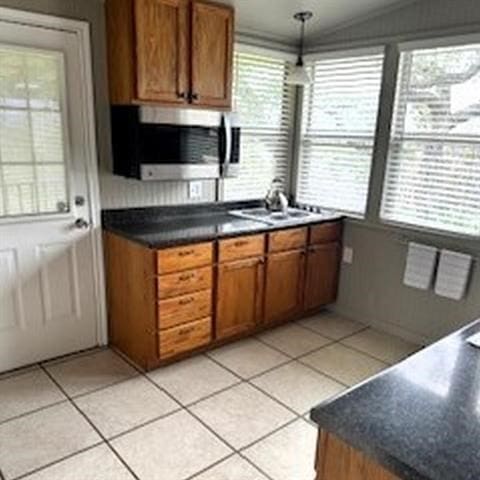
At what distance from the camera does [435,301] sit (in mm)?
3238

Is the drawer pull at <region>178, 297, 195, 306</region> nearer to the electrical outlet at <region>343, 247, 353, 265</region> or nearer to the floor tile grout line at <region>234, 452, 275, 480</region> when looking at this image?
the floor tile grout line at <region>234, 452, 275, 480</region>

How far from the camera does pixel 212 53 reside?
2859 mm

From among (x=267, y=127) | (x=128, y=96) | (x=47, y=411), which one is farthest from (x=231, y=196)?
(x=47, y=411)

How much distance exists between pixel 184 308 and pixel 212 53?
1648 millimetres

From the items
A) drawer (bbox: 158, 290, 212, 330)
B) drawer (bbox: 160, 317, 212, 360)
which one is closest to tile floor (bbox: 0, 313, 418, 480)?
drawer (bbox: 160, 317, 212, 360)

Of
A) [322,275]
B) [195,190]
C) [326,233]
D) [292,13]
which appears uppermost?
[292,13]

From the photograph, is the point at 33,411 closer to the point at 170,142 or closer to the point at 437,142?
the point at 170,142

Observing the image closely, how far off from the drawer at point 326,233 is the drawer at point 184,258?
101 centimetres

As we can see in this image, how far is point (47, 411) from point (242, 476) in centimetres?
115

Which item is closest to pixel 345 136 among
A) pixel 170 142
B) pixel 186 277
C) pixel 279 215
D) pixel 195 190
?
pixel 279 215

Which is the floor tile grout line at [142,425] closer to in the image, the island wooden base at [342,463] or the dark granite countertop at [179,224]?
the dark granite countertop at [179,224]

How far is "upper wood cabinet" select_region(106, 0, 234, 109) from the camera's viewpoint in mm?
2553

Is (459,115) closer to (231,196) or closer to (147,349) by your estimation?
(231,196)

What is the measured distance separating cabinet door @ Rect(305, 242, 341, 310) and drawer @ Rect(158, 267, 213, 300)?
3.28 feet
